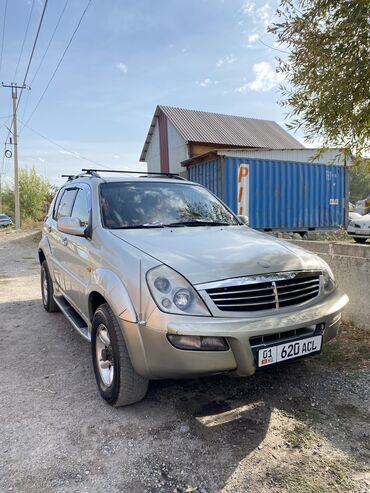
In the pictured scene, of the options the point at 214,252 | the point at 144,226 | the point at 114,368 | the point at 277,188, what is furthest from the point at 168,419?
the point at 277,188

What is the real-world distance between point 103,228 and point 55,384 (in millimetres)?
1399

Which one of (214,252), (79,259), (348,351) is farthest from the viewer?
(348,351)

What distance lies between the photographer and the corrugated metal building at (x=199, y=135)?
20109 mm

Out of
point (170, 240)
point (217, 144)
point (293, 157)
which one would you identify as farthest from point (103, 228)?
point (217, 144)

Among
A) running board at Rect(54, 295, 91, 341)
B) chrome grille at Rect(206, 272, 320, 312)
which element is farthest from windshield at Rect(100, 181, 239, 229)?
chrome grille at Rect(206, 272, 320, 312)

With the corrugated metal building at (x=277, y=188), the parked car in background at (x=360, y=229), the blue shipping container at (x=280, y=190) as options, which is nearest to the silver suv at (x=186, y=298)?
the blue shipping container at (x=280, y=190)

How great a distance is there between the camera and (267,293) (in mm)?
2436

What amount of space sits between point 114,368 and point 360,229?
11.6m

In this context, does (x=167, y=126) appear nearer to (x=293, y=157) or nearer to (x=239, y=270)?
(x=293, y=157)

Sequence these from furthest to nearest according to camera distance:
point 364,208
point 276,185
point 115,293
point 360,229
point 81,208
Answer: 1. point 364,208
2. point 276,185
3. point 360,229
4. point 81,208
5. point 115,293

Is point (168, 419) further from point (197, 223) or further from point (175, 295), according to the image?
point (197, 223)

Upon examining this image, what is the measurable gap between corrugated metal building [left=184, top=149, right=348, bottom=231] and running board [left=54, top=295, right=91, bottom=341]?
24.3ft

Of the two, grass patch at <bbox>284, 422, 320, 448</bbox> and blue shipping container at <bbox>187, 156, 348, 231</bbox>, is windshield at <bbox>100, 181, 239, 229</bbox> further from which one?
blue shipping container at <bbox>187, 156, 348, 231</bbox>

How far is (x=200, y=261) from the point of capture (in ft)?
8.03
